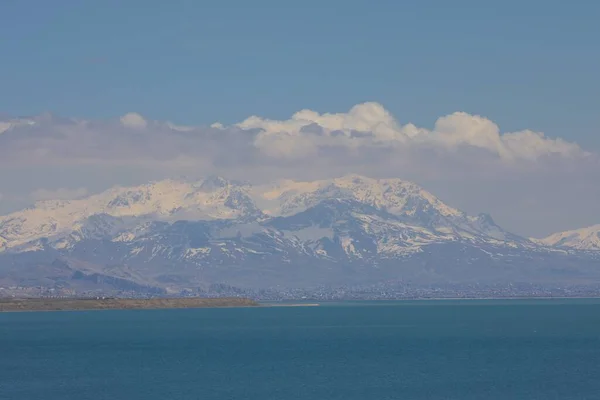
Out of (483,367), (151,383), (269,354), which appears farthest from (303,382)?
(269,354)

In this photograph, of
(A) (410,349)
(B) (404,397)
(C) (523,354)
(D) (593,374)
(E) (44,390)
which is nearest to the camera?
(B) (404,397)

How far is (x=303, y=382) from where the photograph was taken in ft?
398

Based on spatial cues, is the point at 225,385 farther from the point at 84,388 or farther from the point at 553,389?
the point at 553,389

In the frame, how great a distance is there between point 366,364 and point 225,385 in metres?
27.3

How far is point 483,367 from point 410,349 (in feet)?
114

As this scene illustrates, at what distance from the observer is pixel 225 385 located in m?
119

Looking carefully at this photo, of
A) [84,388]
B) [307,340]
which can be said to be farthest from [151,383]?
[307,340]

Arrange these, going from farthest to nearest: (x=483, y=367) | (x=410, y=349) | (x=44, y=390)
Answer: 1. (x=410, y=349)
2. (x=483, y=367)
3. (x=44, y=390)

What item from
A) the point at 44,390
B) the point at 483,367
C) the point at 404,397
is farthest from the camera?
the point at 483,367

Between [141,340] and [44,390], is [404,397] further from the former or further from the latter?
[141,340]

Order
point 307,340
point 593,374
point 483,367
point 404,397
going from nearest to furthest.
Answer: point 404,397 < point 593,374 < point 483,367 < point 307,340

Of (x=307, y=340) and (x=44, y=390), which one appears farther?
(x=307, y=340)

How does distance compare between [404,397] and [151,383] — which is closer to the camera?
[404,397]

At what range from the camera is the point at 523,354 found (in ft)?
510
